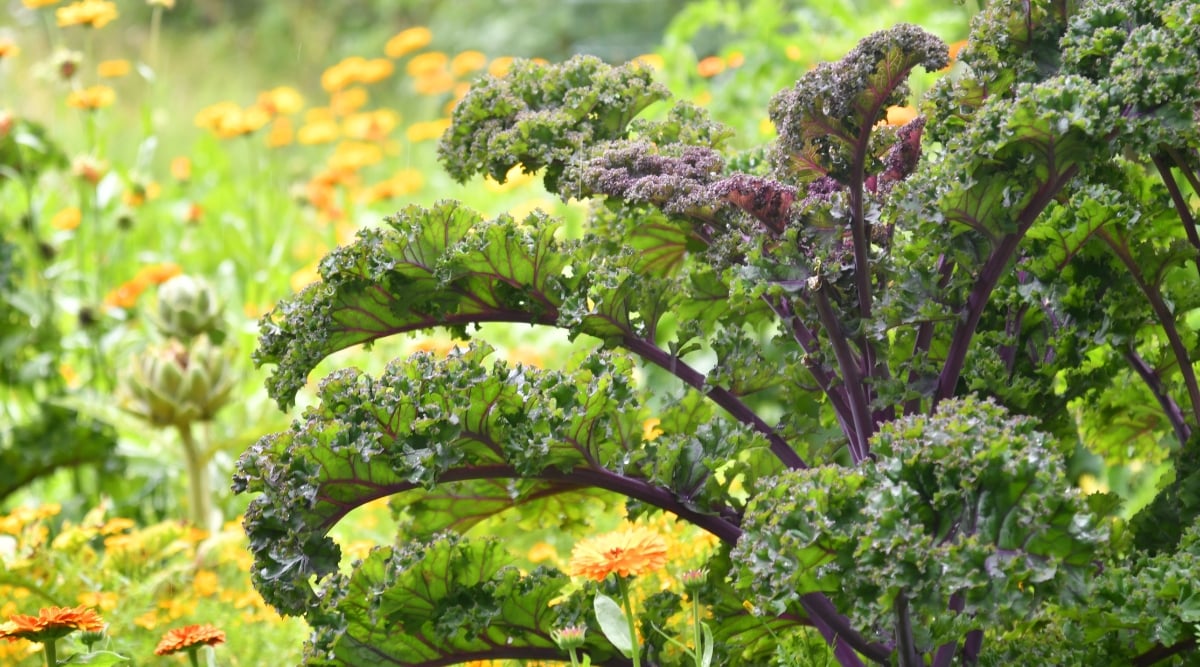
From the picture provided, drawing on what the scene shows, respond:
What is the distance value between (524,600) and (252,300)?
343 cm

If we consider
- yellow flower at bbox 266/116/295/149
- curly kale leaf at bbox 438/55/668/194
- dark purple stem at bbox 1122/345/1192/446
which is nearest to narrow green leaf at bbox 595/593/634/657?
curly kale leaf at bbox 438/55/668/194

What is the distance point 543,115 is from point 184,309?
6.26ft

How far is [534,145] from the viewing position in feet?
7.56

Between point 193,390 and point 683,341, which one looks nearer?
point 683,341

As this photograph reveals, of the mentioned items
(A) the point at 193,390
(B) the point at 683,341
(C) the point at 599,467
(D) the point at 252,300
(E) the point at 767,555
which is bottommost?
(E) the point at 767,555

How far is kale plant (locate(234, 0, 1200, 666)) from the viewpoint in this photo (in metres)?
1.63

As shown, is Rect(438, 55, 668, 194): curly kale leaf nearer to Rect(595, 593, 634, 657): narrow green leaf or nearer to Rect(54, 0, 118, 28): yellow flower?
Rect(595, 593, 634, 657): narrow green leaf

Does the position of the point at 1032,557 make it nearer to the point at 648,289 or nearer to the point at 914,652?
the point at 914,652

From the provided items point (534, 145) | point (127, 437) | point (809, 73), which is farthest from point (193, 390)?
point (809, 73)

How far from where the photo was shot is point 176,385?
11.5 feet

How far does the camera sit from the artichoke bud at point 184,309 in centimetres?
380

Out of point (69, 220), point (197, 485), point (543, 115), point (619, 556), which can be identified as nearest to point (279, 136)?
point (69, 220)

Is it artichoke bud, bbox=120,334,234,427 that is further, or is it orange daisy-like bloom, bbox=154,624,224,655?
artichoke bud, bbox=120,334,234,427

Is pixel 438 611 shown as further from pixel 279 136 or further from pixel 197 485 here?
pixel 279 136
